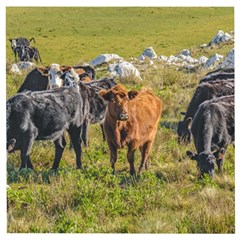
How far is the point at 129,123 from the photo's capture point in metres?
9.34

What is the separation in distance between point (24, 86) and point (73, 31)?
4.46ft

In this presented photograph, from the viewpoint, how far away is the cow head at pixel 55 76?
10.9 meters

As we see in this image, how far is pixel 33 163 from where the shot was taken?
9.55m

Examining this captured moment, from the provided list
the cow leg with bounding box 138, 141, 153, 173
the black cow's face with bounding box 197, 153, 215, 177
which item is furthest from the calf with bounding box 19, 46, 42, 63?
the black cow's face with bounding box 197, 153, 215, 177

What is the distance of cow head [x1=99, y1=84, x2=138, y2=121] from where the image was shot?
354 inches

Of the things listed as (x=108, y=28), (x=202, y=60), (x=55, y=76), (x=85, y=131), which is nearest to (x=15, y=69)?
(x=55, y=76)

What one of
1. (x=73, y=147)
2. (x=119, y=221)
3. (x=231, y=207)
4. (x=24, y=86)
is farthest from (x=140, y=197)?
(x=24, y=86)

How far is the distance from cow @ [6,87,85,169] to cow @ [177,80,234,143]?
5.44 ft

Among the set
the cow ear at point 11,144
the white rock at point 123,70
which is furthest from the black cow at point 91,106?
the white rock at point 123,70

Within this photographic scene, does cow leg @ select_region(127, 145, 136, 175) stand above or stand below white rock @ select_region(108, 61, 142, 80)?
below

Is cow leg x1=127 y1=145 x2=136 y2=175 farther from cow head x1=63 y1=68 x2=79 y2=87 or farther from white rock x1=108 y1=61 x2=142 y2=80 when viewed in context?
white rock x1=108 y1=61 x2=142 y2=80

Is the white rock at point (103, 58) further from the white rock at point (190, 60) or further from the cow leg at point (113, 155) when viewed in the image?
the cow leg at point (113, 155)

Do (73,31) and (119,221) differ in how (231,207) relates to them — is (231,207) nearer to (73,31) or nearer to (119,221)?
(119,221)

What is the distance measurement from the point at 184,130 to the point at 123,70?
2660 mm
